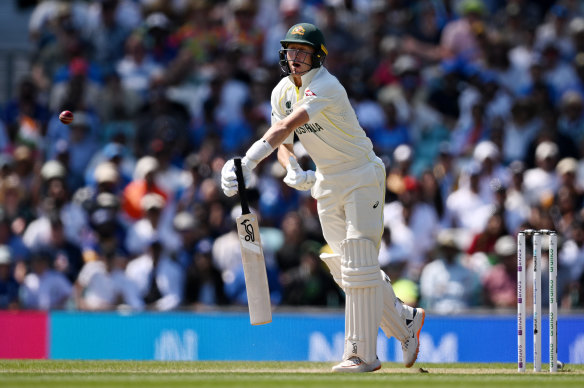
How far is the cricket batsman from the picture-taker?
7332 millimetres

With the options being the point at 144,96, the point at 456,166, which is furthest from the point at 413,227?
the point at 144,96

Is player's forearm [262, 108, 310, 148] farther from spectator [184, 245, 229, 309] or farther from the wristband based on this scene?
spectator [184, 245, 229, 309]

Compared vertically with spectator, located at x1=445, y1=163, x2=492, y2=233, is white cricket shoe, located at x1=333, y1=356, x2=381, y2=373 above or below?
below

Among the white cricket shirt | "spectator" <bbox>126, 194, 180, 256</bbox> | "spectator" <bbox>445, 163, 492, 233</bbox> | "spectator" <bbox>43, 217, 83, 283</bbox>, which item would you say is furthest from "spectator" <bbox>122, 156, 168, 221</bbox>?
the white cricket shirt

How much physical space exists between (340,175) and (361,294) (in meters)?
0.80

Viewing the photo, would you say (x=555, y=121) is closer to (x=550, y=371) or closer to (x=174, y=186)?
(x=174, y=186)

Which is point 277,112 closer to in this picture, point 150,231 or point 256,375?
point 256,375

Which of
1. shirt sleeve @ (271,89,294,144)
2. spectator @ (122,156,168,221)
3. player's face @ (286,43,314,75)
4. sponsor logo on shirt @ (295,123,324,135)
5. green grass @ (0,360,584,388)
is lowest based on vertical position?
green grass @ (0,360,584,388)

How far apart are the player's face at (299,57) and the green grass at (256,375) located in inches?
78.4

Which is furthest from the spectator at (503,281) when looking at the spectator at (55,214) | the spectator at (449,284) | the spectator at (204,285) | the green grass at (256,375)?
the spectator at (55,214)

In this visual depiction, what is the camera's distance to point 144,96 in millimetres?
13898

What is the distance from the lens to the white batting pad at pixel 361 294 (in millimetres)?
7344

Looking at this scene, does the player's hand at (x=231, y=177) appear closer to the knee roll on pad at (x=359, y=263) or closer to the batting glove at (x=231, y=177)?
the batting glove at (x=231, y=177)

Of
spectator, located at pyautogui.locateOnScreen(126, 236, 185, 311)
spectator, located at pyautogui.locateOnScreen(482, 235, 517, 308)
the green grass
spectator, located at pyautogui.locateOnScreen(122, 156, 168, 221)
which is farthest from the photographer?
spectator, located at pyautogui.locateOnScreen(122, 156, 168, 221)
